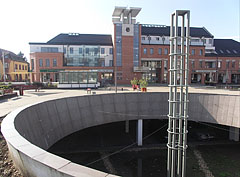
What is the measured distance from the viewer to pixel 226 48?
5450cm

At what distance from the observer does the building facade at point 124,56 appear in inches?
1748

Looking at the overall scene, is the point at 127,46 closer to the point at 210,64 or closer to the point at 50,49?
the point at 50,49

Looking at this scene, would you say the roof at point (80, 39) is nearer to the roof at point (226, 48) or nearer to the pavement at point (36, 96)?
the pavement at point (36, 96)

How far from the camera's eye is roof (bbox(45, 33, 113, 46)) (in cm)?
4698

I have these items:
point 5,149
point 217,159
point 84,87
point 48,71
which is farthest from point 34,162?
point 48,71

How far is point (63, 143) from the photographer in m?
16.8

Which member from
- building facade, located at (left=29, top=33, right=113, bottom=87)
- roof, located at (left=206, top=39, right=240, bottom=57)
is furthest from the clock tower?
roof, located at (left=206, top=39, right=240, bottom=57)

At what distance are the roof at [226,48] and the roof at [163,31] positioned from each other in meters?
4.21

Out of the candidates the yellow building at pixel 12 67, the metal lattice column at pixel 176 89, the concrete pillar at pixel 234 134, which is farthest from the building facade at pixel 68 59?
the metal lattice column at pixel 176 89

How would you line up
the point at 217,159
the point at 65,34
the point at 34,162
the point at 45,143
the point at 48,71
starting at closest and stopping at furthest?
the point at 34,162
the point at 45,143
the point at 217,159
the point at 48,71
the point at 65,34

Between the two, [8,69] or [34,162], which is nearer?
[34,162]

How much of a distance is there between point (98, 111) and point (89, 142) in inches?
181

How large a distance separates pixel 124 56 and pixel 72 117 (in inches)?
1342

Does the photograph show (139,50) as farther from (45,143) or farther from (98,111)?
(45,143)
